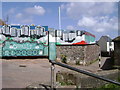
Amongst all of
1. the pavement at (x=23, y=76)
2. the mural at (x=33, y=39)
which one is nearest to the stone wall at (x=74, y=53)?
the mural at (x=33, y=39)

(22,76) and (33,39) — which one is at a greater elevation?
(33,39)

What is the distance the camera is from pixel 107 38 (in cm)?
4025

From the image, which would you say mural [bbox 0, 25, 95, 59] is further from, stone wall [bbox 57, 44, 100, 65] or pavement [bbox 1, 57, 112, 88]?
pavement [bbox 1, 57, 112, 88]

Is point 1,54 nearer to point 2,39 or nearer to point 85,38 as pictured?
point 2,39

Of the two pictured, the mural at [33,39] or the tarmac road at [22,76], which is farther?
the mural at [33,39]

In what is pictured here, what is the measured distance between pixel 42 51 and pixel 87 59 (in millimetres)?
4690

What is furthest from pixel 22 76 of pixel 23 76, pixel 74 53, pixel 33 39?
pixel 74 53

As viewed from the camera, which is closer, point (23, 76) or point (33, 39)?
point (23, 76)

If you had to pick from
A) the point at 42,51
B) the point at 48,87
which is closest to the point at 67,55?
the point at 42,51

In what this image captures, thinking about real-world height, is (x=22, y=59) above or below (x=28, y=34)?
below

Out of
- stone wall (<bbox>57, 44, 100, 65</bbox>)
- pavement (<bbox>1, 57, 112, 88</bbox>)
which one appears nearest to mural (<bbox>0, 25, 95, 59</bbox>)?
stone wall (<bbox>57, 44, 100, 65</bbox>)

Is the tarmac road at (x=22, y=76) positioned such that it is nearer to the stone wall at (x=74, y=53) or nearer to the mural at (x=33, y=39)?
the mural at (x=33, y=39)

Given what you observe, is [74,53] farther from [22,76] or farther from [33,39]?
[22,76]

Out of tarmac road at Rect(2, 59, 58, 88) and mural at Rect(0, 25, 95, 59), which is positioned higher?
mural at Rect(0, 25, 95, 59)
